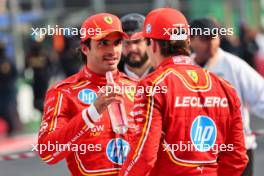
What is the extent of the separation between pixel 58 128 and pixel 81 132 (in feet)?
0.46

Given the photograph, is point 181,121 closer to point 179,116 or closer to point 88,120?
point 179,116

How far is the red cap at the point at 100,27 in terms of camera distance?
4566mm

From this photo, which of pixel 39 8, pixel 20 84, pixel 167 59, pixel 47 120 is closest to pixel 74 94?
pixel 47 120

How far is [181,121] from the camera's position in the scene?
3.89 meters

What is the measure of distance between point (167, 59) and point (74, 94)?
0.85 m

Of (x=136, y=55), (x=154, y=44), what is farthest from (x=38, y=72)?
(x=154, y=44)

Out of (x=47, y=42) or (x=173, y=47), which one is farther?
(x=47, y=42)

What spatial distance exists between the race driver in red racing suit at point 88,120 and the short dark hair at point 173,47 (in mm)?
531

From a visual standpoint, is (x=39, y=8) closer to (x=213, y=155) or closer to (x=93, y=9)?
(x=93, y=9)

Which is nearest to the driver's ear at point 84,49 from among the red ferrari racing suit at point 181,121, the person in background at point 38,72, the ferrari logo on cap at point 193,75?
the red ferrari racing suit at point 181,121

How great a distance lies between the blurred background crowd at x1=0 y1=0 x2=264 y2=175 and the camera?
14977 mm

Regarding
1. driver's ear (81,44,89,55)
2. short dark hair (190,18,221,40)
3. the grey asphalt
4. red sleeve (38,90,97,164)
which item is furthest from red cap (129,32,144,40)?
the grey asphalt

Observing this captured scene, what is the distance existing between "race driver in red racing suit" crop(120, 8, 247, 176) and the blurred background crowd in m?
6.31

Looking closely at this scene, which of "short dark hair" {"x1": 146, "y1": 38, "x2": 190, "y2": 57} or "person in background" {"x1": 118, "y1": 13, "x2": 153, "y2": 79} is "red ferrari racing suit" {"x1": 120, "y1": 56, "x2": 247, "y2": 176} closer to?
"short dark hair" {"x1": 146, "y1": 38, "x2": 190, "y2": 57}
